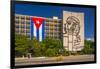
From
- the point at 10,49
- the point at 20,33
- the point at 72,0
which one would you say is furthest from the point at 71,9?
the point at 10,49

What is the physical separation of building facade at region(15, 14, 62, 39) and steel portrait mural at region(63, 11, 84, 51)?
8 centimetres

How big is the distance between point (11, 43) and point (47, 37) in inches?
15.0

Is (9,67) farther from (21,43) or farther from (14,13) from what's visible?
(14,13)

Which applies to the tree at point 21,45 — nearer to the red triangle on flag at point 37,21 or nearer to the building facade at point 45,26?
the building facade at point 45,26

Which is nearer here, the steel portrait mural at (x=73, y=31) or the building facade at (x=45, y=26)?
the building facade at (x=45, y=26)

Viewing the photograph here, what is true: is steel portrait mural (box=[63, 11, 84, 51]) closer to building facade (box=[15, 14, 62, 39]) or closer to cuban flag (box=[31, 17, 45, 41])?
building facade (box=[15, 14, 62, 39])

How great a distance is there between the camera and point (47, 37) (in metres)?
2.33

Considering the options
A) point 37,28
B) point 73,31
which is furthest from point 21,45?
point 73,31

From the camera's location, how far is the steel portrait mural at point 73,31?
2.41m

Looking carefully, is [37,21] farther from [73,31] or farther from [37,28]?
[73,31]

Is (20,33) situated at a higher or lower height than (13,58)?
higher

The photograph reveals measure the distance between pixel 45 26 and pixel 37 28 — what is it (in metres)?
0.09

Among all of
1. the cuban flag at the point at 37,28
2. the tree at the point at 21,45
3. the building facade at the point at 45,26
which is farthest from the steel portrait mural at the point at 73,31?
the tree at the point at 21,45

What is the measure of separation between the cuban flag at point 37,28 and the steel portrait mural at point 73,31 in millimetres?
251
